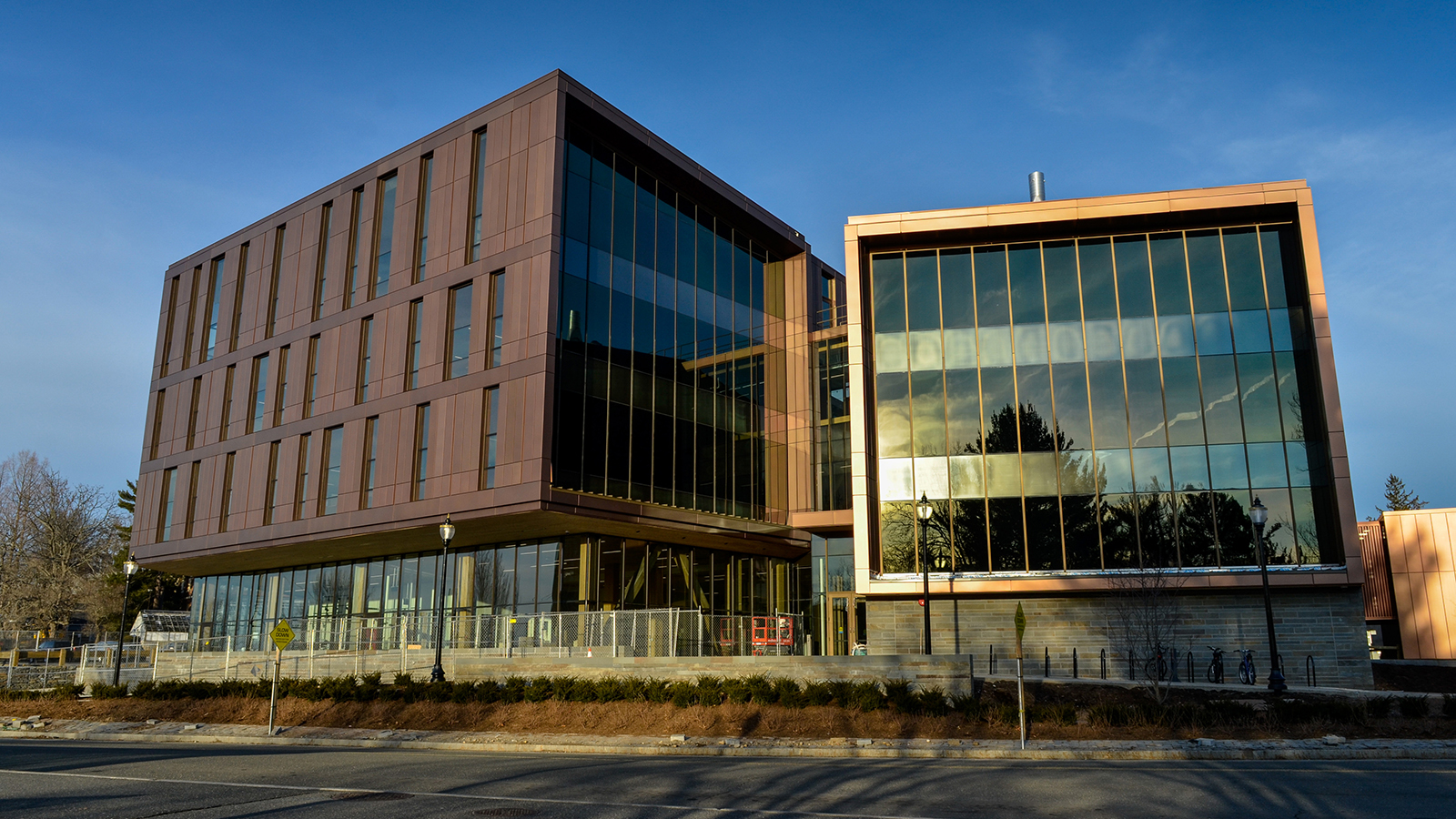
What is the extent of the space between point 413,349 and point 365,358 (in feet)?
10.6

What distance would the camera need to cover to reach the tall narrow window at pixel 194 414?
4559cm

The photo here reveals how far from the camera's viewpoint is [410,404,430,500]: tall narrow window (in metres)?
34.2

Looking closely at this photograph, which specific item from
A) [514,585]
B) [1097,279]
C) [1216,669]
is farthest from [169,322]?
[1216,669]

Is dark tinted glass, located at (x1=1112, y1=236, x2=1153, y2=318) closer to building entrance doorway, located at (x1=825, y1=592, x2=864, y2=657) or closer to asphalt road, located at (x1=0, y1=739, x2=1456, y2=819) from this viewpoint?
building entrance doorway, located at (x1=825, y1=592, x2=864, y2=657)

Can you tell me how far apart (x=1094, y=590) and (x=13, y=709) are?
33.8 metres

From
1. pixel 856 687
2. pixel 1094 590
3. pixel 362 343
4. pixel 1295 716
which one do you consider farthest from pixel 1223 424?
pixel 362 343

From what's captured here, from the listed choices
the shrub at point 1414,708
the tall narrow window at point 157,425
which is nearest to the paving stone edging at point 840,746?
the shrub at point 1414,708

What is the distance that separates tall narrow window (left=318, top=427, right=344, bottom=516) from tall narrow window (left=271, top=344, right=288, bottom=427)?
3.72 meters

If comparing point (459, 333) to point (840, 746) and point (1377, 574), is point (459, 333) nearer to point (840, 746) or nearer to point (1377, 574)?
point (840, 746)

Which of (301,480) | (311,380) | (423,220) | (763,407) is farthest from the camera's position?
(763,407)

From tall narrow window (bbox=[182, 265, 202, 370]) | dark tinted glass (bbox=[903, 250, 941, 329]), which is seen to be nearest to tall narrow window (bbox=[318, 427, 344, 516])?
tall narrow window (bbox=[182, 265, 202, 370])

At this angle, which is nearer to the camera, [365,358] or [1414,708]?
[1414,708]

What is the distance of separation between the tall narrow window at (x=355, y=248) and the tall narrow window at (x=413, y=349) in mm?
4118

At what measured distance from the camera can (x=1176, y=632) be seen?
28562 millimetres
